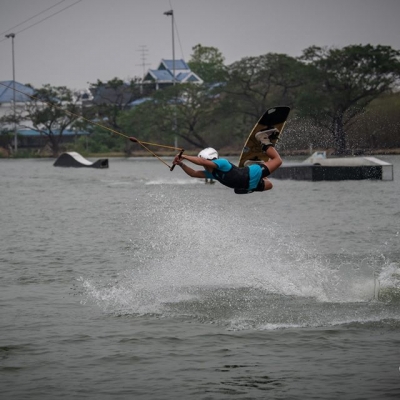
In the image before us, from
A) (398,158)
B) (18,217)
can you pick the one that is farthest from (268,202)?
(398,158)

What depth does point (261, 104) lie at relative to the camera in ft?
277

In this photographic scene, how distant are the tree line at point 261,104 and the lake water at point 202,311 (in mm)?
36071

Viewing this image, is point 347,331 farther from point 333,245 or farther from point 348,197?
point 348,197

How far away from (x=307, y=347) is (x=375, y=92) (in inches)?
2573

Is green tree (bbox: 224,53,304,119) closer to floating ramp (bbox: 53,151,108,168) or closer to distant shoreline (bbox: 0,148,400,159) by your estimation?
distant shoreline (bbox: 0,148,400,159)

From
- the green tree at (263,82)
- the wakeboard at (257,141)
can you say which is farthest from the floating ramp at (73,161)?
the wakeboard at (257,141)

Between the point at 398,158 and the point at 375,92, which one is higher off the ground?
the point at 375,92

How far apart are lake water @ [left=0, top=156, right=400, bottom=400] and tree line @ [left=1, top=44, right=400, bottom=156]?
118ft

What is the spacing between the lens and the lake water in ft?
33.9

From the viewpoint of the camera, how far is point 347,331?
1219 centimetres

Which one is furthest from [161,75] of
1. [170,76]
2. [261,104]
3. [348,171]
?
[348,171]

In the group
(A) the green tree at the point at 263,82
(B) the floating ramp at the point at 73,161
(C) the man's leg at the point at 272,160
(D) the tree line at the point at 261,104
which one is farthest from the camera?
(A) the green tree at the point at 263,82

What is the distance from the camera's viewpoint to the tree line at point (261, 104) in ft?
224

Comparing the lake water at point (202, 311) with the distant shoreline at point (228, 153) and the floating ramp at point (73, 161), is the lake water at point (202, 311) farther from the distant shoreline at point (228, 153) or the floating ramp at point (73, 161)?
the floating ramp at point (73, 161)
